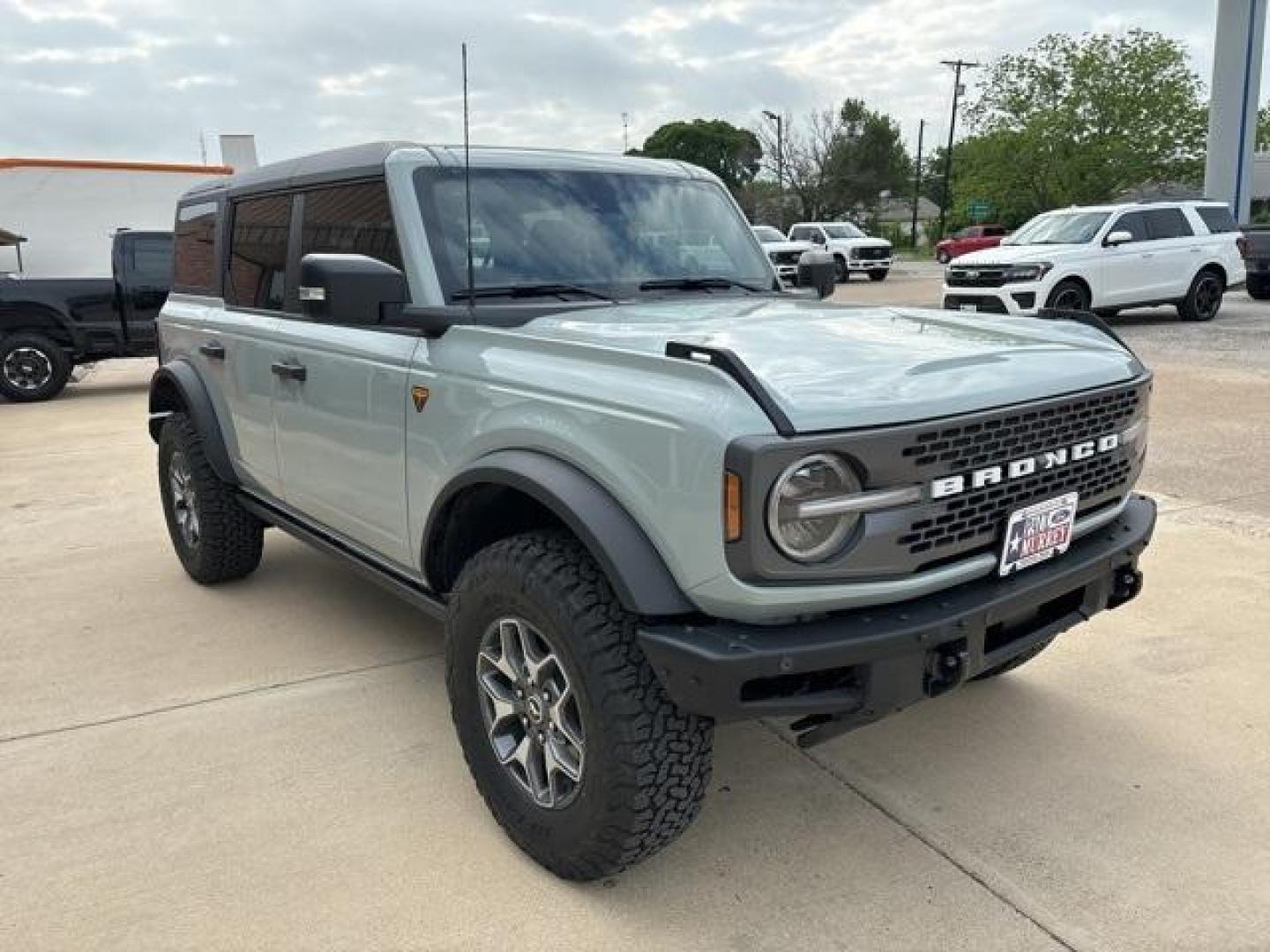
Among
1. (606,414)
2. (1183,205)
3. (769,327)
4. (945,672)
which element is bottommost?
(945,672)

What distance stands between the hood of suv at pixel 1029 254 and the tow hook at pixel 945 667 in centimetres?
1321

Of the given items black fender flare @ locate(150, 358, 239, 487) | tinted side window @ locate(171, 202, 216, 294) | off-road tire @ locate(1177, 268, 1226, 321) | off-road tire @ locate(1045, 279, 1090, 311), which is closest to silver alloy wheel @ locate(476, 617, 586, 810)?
black fender flare @ locate(150, 358, 239, 487)

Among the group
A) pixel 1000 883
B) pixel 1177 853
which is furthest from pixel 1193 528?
pixel 1000 883

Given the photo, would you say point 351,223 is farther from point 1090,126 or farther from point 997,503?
point 1090,126

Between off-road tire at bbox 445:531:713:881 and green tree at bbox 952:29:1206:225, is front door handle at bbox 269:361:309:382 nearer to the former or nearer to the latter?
off-road tire at bbox 445:531:713:881

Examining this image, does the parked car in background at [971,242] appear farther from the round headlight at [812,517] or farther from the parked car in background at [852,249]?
the round headlight at [812,517]

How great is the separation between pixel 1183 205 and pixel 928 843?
51.2 feet

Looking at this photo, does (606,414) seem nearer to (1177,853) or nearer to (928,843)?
(928,843)

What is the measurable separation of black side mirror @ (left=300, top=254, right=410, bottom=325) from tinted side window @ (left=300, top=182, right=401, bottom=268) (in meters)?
0.29

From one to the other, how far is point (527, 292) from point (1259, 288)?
67.3ft

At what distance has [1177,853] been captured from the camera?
8.86 feet

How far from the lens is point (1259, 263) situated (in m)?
19.0

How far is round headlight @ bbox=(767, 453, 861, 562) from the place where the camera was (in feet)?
6.94

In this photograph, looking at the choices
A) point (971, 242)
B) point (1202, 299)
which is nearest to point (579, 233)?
point (1202, 299)
